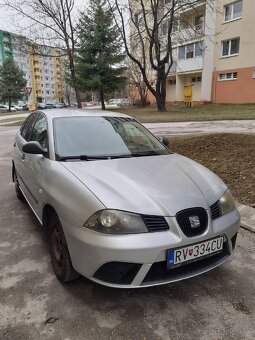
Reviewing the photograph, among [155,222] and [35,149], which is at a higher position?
[35,149]

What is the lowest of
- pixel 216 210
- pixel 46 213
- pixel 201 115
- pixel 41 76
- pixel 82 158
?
pixel 201 115

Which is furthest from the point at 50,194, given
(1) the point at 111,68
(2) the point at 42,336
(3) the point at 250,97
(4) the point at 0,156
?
(1) the point at 111,68

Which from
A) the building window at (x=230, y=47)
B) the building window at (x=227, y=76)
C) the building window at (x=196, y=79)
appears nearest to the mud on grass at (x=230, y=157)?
the building window at (x=227, y=76)

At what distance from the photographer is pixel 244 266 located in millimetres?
3006

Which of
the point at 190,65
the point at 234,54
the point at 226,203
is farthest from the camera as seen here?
the point at 190,65

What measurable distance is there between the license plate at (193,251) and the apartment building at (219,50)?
2391 cm

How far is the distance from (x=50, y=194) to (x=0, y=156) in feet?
23.0

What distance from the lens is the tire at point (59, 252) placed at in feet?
8.38

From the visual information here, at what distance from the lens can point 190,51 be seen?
3055cm

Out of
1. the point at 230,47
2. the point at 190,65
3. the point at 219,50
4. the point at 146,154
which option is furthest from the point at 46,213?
the point at 190,65

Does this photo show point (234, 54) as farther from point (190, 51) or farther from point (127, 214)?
point (127, 214)

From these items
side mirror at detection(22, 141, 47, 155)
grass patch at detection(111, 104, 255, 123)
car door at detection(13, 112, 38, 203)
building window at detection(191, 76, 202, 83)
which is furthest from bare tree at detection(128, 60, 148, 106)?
side mirror at detection(22, 141, 47, 155)

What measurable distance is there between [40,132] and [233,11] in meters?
27.8

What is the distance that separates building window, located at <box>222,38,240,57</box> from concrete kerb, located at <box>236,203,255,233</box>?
2561 cm
